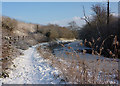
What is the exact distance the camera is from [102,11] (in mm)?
11766

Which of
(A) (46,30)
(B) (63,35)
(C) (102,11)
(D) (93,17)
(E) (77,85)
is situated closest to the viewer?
Answer: (E) (77,85)

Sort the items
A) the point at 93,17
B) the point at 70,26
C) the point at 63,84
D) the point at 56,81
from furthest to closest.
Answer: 1. the point at 70,26
2. the point at 93,17
3. the point at 56,81
4. the point at 63,84

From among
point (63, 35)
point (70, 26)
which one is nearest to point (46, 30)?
point (63, 35)

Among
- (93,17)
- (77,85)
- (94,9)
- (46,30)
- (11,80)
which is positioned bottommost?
(46,30)

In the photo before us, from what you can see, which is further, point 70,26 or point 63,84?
point 70,26

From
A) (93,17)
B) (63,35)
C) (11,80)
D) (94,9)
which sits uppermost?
(94,9)

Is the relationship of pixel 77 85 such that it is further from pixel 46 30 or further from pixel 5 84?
pixel 46 30

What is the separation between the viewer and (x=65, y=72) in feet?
11.8

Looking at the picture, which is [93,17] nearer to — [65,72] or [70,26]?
[65,72]

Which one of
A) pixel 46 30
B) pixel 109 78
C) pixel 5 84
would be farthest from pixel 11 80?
pixel 46 30

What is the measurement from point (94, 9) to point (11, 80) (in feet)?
34.8

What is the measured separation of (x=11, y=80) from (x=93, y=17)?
10820 mm

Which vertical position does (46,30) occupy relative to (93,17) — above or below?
below

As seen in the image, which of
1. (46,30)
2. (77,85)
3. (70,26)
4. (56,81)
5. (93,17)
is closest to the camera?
(77,85)
